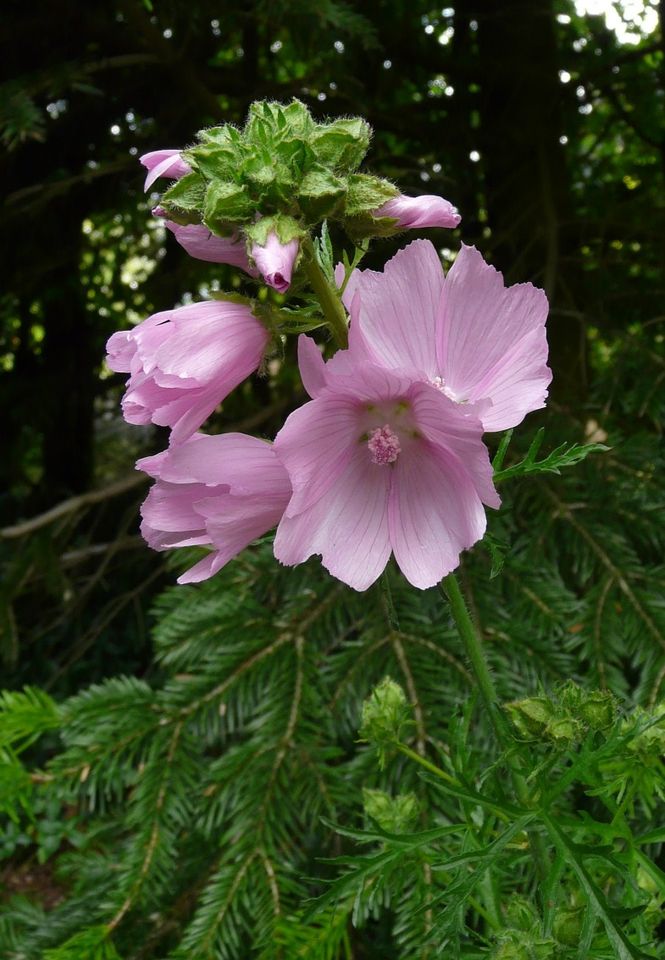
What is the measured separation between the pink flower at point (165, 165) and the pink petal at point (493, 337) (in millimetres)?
320

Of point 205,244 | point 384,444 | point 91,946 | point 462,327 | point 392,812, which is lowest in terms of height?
point 91,946

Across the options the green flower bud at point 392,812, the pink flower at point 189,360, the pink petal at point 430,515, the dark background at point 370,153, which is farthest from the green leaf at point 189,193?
the dark background at point 370,153

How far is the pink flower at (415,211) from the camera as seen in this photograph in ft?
3.08

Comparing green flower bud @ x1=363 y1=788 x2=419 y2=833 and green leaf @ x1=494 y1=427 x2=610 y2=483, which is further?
green flower bud @ x1=363 y1=788 x2=419 y2=833

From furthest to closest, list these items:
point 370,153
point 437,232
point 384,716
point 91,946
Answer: point 370,153 → point 437,232 → point 91,946 → point 384,716

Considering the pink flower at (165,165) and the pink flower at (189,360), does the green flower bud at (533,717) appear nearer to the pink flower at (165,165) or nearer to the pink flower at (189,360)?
the pink flower at (189,360)

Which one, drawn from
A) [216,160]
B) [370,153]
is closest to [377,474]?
[216,160]

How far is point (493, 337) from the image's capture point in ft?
3.08

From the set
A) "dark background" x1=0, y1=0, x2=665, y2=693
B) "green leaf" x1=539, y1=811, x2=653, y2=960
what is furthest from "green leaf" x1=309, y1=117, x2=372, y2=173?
"dark background" x1=0, y1=0, x2=665, y2=693

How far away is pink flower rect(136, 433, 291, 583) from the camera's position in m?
0.93

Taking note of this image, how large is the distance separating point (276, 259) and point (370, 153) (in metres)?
2.50

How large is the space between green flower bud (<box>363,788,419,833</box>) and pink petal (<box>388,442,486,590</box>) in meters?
0.59

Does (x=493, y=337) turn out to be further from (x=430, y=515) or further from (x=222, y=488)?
(x=222, y=488)

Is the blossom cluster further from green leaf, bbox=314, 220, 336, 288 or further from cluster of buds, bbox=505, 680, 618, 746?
cluster of buds, bbox=505, 680, 618, 746
